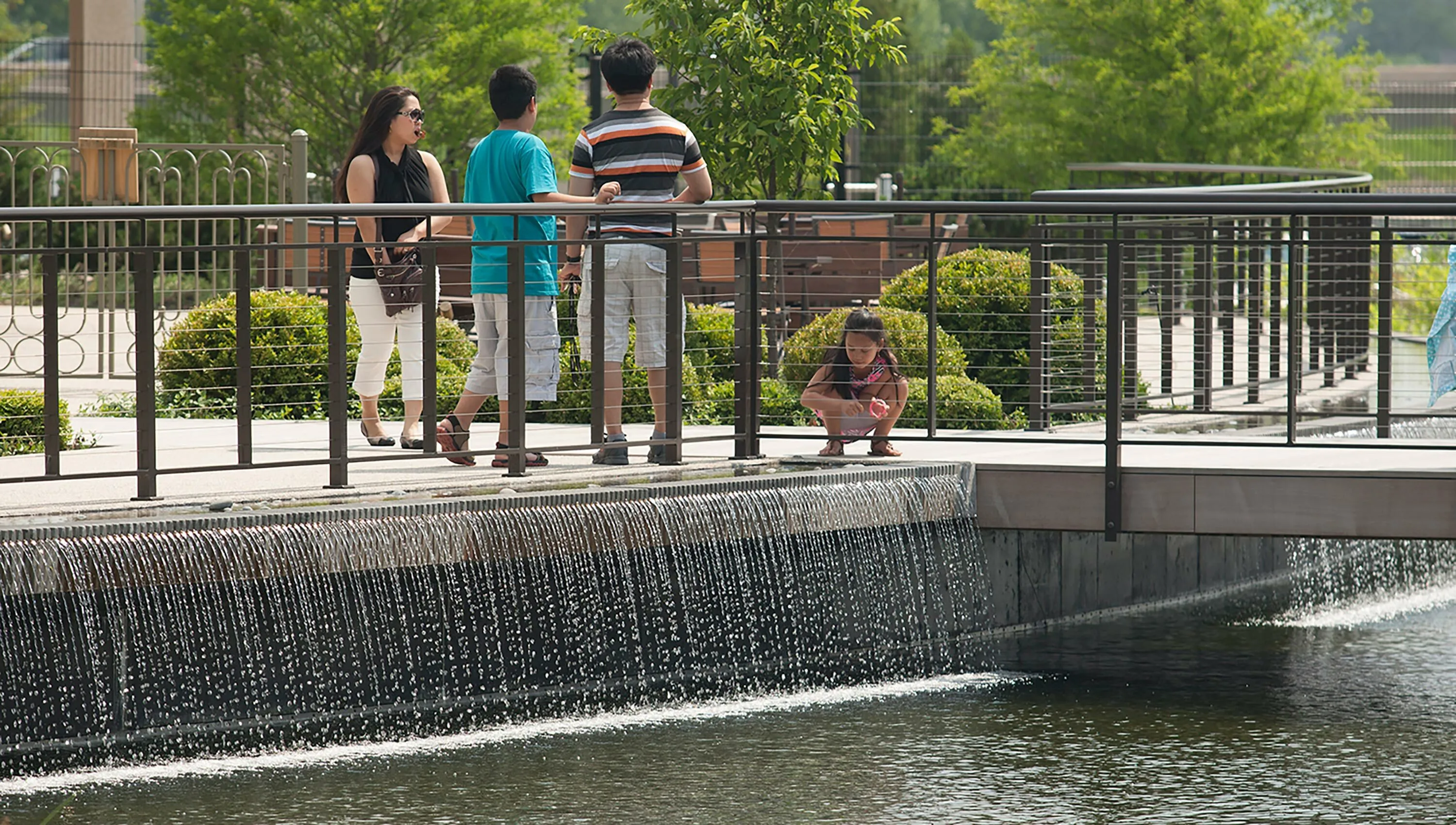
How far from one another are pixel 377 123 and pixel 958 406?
3.83 m

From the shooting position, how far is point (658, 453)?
375 inches

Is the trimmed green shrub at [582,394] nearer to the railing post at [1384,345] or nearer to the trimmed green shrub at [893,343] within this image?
the trimmed green shrub at [893,343]

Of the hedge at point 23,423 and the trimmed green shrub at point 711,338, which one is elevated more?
the trimmed green shrub at point 711,338

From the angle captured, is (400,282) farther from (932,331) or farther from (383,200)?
(932,331)

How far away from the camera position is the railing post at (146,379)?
25.6 ft

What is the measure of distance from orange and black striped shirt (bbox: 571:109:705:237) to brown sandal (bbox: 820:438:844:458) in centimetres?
134

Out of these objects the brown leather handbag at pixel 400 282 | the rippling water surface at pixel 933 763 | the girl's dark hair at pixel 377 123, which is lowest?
the rippling water surface at pixel 933 763

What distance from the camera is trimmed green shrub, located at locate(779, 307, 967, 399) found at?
1152 cm

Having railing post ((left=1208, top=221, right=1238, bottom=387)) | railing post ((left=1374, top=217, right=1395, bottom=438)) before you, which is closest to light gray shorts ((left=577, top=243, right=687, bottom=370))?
railing post ((left=1208, top=221, right=1238, bottom=387))

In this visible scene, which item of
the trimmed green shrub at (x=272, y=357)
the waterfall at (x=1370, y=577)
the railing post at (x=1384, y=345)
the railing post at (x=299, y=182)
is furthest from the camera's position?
the railing post at (x=299, y=182)

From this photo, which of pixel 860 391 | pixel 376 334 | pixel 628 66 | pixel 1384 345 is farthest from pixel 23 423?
pixel 1384 345

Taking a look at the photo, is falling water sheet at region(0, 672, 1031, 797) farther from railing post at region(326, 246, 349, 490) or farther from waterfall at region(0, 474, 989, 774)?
railing post at region(326, 246, 349, 490)

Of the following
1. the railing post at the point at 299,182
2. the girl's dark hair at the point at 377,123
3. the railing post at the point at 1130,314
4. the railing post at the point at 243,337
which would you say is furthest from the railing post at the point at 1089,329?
the railing post at the point at 299,182

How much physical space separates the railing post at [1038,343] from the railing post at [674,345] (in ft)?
5.83
